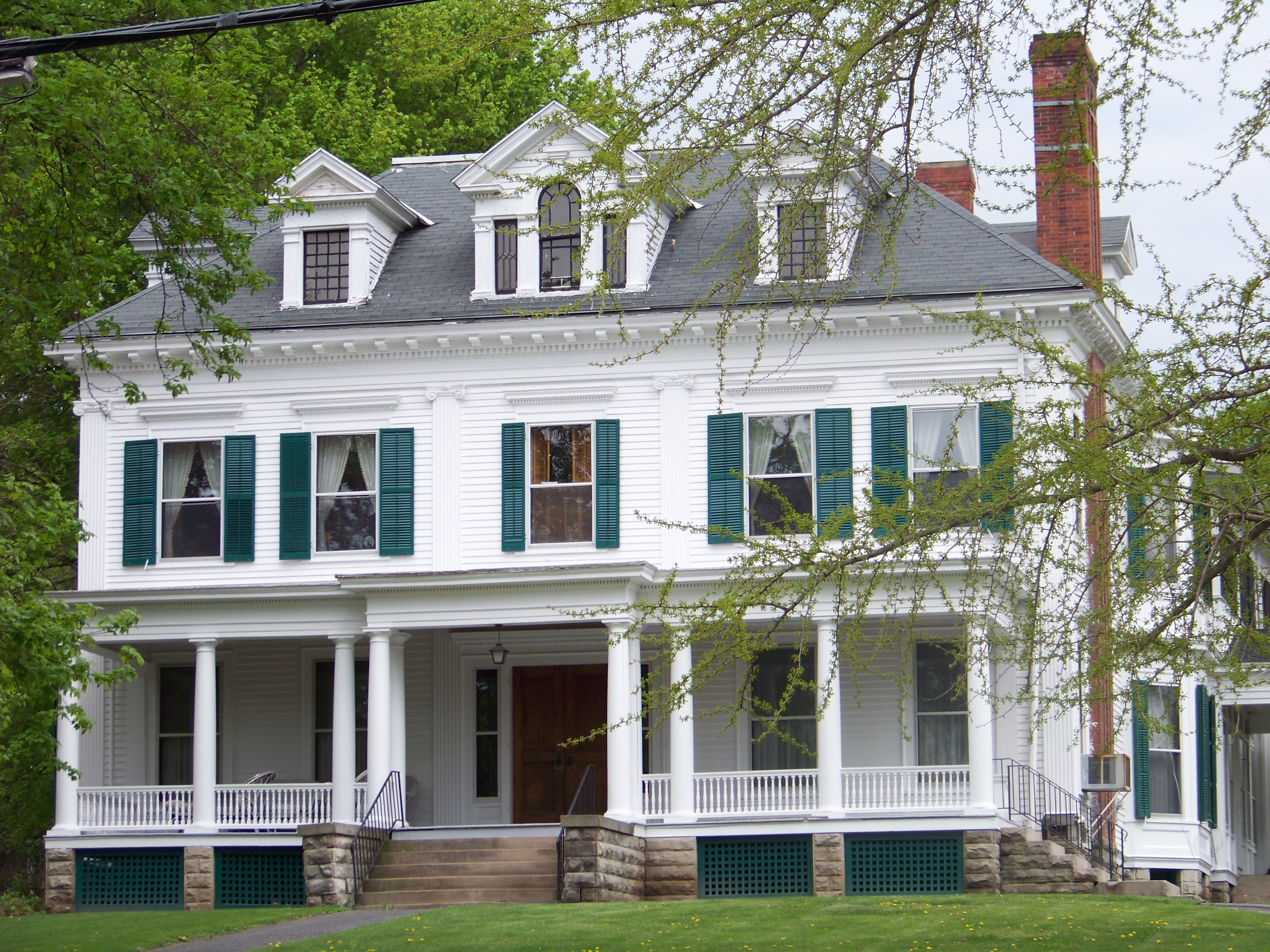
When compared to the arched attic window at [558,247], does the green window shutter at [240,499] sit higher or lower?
lower

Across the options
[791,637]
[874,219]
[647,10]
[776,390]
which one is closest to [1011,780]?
[791,637]

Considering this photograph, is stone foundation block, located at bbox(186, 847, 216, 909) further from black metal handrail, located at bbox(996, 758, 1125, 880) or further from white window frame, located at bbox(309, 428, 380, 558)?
black metal handrail, located at bbox(996, 758, 1125, 880)

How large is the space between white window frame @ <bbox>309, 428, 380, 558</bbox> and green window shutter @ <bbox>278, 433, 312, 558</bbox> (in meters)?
0.05

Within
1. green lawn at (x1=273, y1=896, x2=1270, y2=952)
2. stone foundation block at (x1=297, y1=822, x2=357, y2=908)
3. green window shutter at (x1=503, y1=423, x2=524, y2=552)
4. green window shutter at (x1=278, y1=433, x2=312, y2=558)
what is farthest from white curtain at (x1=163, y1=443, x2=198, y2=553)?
green lawn at (x1=273, y1=896, x2=1270, y2=952)

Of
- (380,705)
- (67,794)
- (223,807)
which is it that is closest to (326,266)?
(380,705)

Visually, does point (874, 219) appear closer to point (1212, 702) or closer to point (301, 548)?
point (301, 548)

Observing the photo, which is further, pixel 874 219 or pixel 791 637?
pixel 791 637

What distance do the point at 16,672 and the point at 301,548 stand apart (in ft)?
32.1

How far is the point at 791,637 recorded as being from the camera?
24.6 meters

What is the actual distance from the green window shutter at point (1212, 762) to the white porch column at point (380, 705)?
13467 millimetres

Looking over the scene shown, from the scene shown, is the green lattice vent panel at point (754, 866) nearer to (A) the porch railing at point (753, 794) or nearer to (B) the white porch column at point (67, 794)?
(A) the porch railing at point (753, 794)

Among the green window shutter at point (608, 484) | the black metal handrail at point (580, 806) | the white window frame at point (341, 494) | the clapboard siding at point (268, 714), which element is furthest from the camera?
the clapboard siding at point (268, 714)

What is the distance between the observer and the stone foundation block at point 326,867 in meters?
21.1

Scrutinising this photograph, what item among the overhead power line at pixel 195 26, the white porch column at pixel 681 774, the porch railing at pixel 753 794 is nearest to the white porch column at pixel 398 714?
the white porch column at pixel 681 774
